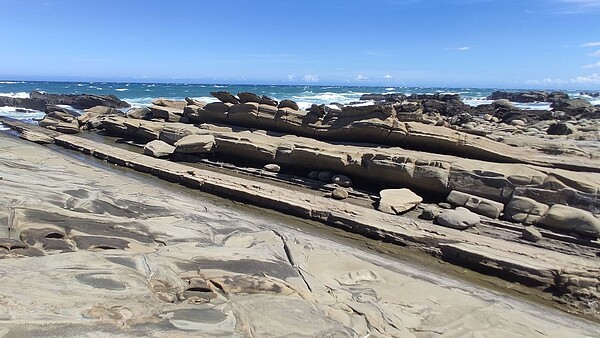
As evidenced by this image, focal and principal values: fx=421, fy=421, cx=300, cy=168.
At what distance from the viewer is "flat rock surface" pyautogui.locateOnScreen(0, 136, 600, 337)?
4.31 m

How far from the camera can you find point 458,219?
888cm

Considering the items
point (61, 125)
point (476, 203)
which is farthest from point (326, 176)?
point (61, 125)

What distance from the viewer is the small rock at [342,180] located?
11.7 metres

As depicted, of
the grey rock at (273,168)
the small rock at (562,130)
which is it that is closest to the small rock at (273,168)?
the grey rock at (273,168)

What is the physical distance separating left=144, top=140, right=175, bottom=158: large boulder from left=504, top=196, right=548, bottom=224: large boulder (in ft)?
37.4

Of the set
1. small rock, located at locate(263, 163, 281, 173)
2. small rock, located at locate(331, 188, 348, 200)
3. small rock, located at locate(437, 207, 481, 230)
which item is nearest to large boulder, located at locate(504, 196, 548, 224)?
small rock, located at locate(437, 207, 481, 230)

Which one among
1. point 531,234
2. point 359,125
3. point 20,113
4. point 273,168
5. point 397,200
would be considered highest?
point 359,125

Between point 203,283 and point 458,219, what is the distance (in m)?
5.78

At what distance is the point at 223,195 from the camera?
1135cm

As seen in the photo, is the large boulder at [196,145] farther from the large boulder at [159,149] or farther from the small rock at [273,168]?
the small rock at [273,168]

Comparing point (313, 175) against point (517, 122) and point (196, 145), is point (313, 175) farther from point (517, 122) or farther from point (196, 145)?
point (517, 122)

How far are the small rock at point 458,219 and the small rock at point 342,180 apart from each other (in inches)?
123

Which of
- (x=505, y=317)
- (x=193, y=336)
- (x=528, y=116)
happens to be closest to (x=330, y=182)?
(x=505, y=317)

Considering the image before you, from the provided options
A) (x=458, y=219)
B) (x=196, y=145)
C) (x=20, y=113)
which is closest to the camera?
(x=458, y=219)
